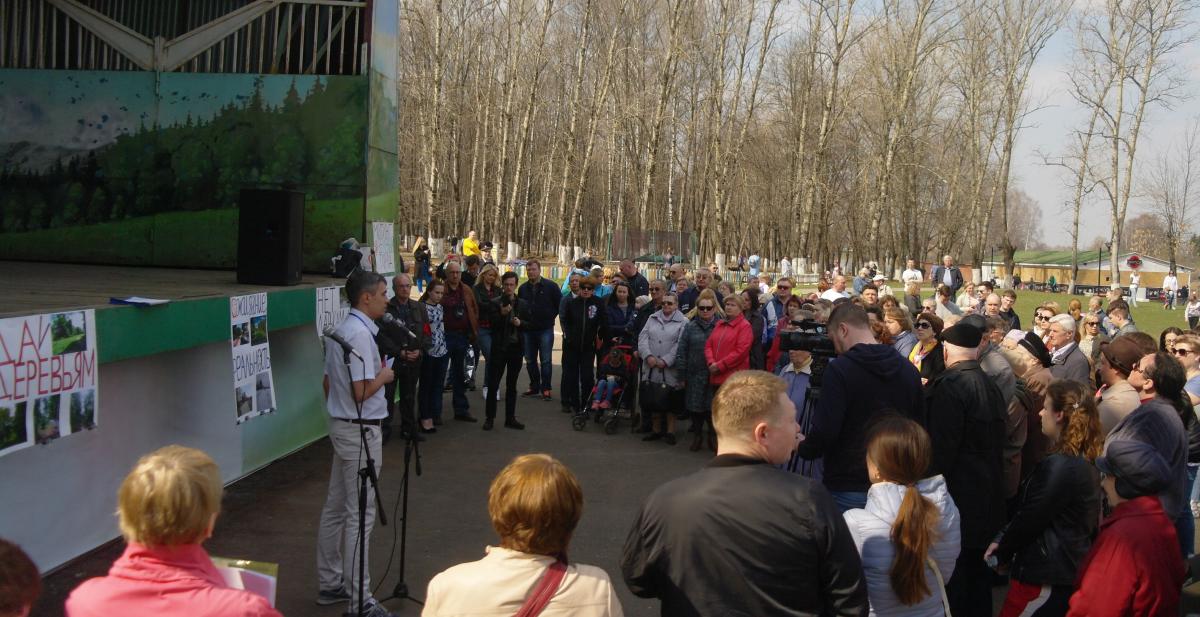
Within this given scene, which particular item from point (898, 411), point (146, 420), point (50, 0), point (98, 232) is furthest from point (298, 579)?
point (50, 0)

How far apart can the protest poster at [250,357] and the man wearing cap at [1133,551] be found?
18.1 ft

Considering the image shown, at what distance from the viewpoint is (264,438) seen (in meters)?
8.60

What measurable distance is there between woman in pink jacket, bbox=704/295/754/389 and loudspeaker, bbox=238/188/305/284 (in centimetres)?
407

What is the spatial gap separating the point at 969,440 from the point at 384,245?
24.7 ft

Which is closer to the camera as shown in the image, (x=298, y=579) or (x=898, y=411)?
(x=898, y=411)

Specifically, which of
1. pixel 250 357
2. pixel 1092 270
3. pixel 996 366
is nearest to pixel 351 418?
pixel 250 357

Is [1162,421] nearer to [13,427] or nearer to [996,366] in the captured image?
[996,366]

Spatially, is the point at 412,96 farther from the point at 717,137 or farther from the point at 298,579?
the point at 298,579

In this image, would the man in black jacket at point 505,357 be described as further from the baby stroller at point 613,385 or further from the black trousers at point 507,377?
the baby stroller at point 613,385

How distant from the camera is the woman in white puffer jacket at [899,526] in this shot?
10.9ft

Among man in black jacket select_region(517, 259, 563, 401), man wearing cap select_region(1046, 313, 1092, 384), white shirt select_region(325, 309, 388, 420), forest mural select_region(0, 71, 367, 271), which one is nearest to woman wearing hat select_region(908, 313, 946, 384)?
man wearing cap select_region(1046, 313, 1092, 384)

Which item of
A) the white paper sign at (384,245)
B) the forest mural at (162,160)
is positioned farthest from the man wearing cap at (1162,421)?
the forest mural at (162,160)

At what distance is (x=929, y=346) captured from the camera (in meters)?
6.34

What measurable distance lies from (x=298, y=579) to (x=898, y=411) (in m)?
3.75
